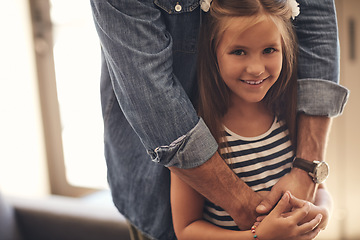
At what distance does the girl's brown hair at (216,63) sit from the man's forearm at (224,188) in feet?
0.24

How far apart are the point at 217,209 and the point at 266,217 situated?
0.11m

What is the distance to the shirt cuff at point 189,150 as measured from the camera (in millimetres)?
763

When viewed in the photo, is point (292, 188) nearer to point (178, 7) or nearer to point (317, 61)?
point (317, 61)

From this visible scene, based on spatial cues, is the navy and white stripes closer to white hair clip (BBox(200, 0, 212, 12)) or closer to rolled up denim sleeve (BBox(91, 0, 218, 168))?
rolled up denim sleeve (BBox(91, 0, 218, 168))

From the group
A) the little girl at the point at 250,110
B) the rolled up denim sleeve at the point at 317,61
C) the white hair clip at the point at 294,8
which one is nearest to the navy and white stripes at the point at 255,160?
the little girl at the point at 250,110

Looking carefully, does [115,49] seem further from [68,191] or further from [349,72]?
[68,191]

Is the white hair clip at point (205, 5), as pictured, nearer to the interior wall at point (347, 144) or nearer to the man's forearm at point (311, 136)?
the man's forearm at point (311, 136)

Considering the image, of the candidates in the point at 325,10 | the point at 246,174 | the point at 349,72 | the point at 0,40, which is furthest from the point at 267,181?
the point at 0,40

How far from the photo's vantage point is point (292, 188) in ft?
2.81

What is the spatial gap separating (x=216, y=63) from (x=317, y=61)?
247 millimetres

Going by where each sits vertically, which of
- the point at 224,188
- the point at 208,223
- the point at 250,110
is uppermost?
the point at 250,110

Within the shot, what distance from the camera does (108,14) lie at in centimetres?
75

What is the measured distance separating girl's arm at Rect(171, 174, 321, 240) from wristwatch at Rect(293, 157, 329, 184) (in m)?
0.08

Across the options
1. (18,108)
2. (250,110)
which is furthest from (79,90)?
(250,110)
